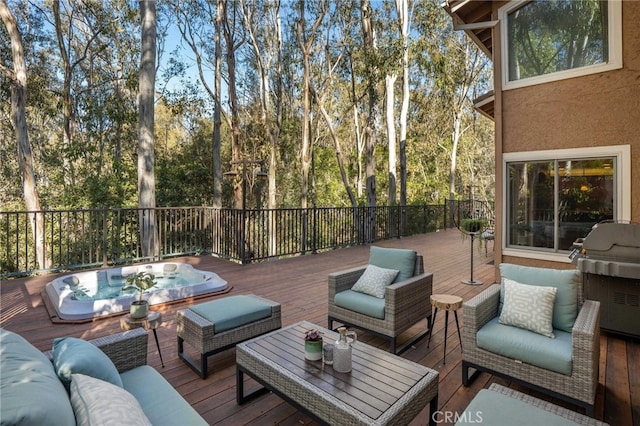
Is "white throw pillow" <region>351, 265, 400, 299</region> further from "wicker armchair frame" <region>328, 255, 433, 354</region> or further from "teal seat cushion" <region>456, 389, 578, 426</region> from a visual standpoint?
"teal seat cushion" <region>456, 389, 578, 426</region>

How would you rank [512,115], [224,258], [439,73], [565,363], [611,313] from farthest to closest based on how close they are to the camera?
1. [439,73]
2. [224,258]
3. [512,115]
4. [611,313]
5. [565,363]

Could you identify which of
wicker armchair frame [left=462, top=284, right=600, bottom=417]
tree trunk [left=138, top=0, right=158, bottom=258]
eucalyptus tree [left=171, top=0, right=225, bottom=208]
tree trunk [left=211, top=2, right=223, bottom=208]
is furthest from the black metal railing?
eucalyptus tree [left=171, top=0, right=225, bottom=208]

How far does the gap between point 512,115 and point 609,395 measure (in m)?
4.00

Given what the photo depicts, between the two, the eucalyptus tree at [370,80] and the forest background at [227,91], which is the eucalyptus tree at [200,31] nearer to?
the forest background at [227,91]

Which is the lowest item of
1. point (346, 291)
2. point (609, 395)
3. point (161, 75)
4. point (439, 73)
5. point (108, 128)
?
point (609, 395)

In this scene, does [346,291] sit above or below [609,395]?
above

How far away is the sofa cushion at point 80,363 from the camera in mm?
1342

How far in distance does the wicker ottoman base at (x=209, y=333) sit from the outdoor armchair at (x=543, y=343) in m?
1.56

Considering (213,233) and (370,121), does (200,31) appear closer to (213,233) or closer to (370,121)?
(370,121)

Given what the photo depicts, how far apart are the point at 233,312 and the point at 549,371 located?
2.21 metres

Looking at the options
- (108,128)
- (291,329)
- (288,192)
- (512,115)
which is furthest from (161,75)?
(291,329)

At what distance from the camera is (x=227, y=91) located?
48.7 ft

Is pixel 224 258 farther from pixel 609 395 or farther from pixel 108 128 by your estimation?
pixel 108 128

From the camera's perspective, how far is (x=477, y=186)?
2264 cm
